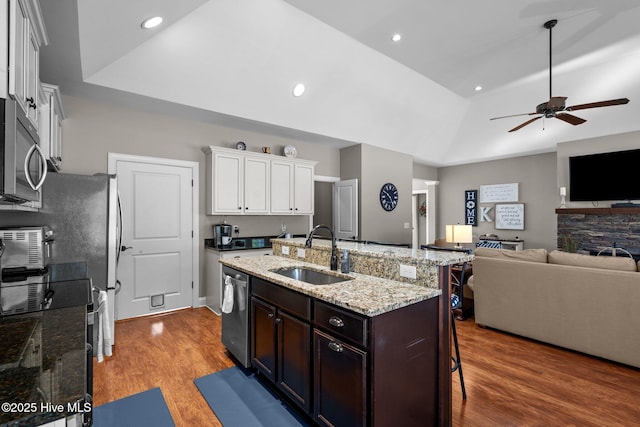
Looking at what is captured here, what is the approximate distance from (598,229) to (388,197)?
3803mm

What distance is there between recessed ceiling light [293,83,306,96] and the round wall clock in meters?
2.65

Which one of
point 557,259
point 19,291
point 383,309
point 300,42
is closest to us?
point 383,309

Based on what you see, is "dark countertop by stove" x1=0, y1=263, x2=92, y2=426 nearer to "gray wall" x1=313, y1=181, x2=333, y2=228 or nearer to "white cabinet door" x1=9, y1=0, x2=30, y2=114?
"white cabinet door" x1=9, y1=0, x2=30, y2=114

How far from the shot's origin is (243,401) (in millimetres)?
2260

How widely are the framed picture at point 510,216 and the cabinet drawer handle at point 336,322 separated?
6.87 m

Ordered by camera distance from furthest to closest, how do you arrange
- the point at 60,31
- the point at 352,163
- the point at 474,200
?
the point at 474,200 < the point at 352,163 < the point at 60,31

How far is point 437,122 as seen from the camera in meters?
6.39

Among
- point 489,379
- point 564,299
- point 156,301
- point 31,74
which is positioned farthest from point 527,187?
point 31,74

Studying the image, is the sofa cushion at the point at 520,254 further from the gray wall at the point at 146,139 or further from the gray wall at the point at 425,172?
the gray wall at the point at 425,172

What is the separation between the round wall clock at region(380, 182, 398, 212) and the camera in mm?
6195

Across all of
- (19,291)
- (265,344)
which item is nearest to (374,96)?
(265,344)

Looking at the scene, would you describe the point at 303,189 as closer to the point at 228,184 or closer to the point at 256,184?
the point at 256,184

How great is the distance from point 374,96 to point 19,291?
4878 millimetres

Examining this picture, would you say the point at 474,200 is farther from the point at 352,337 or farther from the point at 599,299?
the point at 352,337
